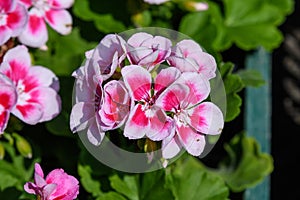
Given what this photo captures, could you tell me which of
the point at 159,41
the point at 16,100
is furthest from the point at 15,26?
the point at 159,41

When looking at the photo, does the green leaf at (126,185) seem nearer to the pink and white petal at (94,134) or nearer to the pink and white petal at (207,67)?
the pink and white petal at (94,134)

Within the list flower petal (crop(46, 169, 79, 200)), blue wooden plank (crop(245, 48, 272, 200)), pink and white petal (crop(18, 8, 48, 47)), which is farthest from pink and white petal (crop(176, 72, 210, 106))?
blue wooden plank (crop(245, 48, 272, 200))

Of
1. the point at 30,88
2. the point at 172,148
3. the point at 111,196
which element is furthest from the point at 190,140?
the point at 30,88

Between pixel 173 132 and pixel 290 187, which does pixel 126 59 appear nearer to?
pixel 173 132

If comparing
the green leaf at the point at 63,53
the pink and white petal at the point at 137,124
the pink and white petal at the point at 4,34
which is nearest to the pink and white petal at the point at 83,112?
the pink and white petal at the point at 137,124

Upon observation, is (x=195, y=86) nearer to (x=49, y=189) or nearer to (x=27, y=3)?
(x=49, y=189)
